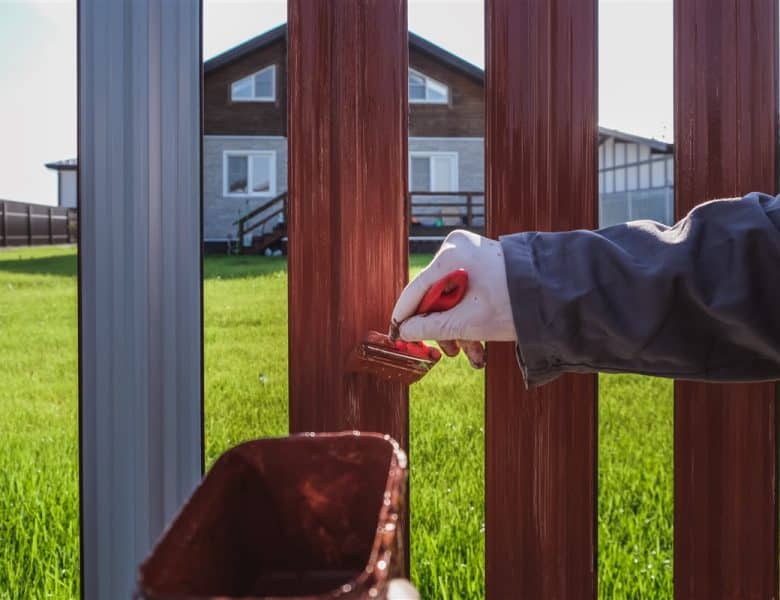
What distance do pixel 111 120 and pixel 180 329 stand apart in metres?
0.37

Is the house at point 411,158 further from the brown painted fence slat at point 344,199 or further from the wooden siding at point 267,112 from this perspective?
the brown painted fence slat at point 344,199

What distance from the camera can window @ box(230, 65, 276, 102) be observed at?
29.9 ft

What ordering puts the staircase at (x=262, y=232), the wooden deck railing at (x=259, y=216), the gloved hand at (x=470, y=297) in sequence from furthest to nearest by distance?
the wooden deck railing at (x=259, y=216)
the staircase at (x=262, y=232)
the gloved hand at (x=470, y=297)

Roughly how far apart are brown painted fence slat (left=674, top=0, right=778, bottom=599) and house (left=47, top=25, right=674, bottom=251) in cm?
702

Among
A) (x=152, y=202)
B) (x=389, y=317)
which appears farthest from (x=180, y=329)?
(x=389, y=317)

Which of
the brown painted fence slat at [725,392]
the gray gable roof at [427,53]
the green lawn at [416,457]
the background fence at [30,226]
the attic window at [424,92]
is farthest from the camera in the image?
the background fence at [30,226]

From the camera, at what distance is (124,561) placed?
4.05 feet

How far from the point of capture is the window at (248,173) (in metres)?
9.97

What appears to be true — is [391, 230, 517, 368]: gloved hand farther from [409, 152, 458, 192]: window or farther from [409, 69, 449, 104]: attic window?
[409, 152, 458, 192]: window

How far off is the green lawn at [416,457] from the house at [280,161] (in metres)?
5.06

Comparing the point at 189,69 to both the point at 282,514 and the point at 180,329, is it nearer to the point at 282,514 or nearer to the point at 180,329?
the point at 180,329

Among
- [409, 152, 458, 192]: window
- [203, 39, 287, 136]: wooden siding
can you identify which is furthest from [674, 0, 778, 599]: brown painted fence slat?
[203, 39, 287, 136]: wooden siding

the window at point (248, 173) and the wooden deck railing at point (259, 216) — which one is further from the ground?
the window at point (248, 173)

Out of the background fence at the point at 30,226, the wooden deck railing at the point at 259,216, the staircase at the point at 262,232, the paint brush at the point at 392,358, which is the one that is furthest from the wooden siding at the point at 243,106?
the paint brush at the point at 392,358
